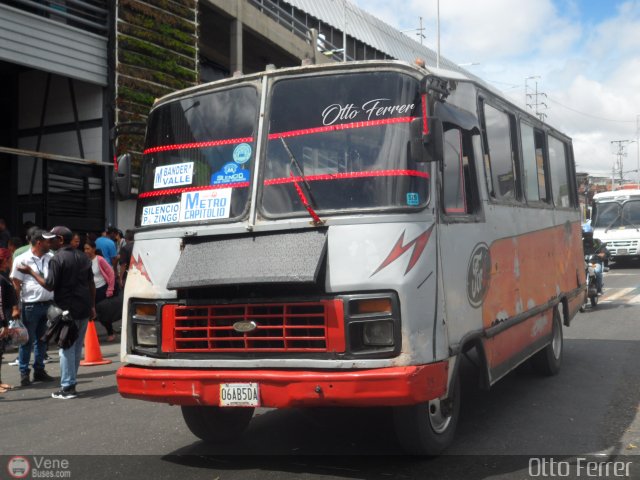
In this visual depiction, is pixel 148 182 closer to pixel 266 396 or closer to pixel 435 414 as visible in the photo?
pixel 266 396

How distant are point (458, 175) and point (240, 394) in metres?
2.32

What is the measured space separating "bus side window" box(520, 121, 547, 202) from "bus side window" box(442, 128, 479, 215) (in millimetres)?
1913

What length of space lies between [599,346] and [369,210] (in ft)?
23.0

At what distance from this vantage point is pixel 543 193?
8695 mm

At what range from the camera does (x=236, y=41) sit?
72.3 feet

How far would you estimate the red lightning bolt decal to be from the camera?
4914 mm

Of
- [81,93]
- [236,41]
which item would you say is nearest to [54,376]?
[81,93]

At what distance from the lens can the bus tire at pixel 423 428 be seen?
518 centimetres

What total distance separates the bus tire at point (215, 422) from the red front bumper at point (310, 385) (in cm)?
73

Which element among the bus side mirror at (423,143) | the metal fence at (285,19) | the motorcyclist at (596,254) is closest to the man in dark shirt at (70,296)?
the bus side mirror at (423,143)

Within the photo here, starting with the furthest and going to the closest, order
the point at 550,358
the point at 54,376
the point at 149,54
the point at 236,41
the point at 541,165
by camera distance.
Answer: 1. the point at 236,41
2. the point at 149,54
3. the point at 54,376
4. the point at 541,165
5. the point at 550,358

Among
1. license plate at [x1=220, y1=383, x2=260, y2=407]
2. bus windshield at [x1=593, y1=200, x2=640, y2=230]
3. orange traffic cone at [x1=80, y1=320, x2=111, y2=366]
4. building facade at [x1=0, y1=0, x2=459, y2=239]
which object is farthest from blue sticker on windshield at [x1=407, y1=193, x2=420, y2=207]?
bus windshield at [x1=593, y1=200, x2=640, y2=230]

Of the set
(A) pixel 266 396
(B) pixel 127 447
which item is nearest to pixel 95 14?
(B) pixel 127 447

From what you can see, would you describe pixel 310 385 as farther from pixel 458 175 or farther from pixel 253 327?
pixel 458 175
